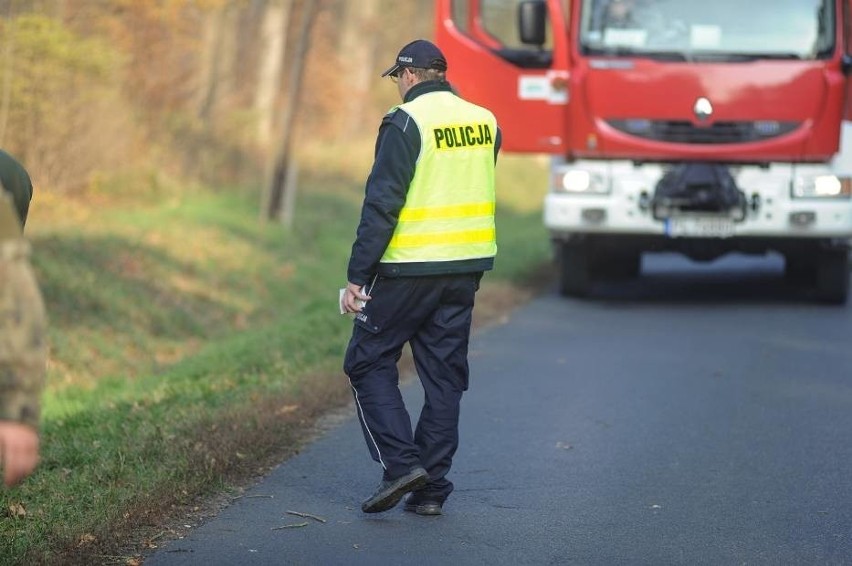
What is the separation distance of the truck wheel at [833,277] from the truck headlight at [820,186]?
2.17 feet

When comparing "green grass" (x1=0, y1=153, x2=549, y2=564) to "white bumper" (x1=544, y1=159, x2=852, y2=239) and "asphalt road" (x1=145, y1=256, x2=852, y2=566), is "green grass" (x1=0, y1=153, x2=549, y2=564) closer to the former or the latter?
"asphalt road" (x1=145, y1=256, x2=852, y2=566)

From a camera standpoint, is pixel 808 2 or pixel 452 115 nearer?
pixel 452 115

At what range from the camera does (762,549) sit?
5.97m

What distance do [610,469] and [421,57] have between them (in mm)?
2267

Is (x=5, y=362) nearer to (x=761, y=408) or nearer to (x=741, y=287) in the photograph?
(x=761, y=408)

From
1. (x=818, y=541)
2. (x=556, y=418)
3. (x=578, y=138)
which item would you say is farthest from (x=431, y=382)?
(x=578, y=138)

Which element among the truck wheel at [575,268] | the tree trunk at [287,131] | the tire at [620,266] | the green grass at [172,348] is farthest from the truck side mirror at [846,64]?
the tree trunk at [287,131]

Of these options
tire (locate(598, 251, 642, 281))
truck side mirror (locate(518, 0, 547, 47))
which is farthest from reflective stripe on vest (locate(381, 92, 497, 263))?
tire (locate(598, 251, 642, 281))

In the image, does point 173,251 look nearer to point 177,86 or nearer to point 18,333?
point 177,86

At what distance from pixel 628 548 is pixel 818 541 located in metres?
0.74

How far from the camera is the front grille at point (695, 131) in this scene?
45.3 feet

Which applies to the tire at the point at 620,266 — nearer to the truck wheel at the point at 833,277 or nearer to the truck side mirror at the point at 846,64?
the truck wheel at the point at 833,277

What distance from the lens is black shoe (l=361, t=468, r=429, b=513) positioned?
6281mm

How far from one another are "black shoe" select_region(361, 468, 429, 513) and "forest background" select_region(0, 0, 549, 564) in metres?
0.71
